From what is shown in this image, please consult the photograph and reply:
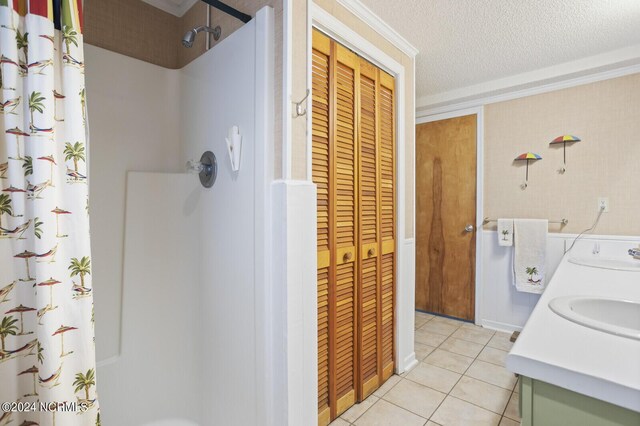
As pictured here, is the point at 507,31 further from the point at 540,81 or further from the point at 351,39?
the point at 351,39

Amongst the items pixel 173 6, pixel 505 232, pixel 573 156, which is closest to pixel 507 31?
pixel 573 156

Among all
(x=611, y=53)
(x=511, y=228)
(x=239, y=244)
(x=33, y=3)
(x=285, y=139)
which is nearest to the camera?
(x=33, y=3)

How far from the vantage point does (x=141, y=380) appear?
63.0 inches

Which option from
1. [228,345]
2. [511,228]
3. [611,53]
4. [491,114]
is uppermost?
[611,53]

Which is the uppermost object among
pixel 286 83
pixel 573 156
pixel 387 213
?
pixel 286 83

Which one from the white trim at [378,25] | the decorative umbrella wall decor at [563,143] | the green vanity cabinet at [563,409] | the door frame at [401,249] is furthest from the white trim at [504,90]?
the green vanity cabinet at [563,409]

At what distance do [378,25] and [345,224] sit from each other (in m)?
1.25

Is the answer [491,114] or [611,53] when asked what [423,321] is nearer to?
[491,114]

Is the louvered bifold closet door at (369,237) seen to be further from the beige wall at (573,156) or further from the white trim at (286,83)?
the beige wall at (573,156)

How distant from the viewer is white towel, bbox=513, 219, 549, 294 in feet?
8.46

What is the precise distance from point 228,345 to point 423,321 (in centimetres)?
231

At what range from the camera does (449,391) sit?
76.4 inches

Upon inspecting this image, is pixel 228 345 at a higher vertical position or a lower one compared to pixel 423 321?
higher

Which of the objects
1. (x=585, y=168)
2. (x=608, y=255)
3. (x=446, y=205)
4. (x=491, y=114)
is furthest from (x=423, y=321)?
(x=491, y=114)
